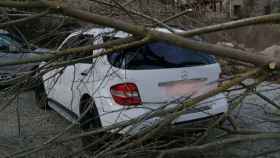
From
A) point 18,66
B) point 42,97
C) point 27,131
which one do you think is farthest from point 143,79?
point 42,97

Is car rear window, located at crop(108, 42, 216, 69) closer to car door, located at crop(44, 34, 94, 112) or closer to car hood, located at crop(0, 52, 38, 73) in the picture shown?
car door, located at crop(44, 34, 94, 112)

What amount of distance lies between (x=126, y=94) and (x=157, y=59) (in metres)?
0.56

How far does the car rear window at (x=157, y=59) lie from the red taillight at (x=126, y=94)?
0.21 m

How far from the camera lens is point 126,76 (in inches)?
181

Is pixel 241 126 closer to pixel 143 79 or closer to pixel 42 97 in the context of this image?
pixel 143 79

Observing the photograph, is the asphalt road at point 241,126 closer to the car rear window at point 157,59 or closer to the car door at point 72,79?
the car door at point 72,79

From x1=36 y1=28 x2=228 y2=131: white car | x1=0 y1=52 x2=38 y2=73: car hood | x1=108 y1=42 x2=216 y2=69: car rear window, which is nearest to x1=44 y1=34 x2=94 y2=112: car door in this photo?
x1=36 y1=28 x2=228 y2=131: white car

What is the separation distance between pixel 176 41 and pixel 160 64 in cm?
273

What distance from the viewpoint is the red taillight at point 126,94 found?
4.58 metres

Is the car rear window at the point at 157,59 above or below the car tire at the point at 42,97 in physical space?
above

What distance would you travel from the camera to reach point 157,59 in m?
4.81

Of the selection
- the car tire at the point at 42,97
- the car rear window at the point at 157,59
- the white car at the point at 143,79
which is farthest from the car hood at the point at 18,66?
the car rear window at the point at 157,59

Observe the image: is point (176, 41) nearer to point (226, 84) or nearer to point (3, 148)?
point (226, 84)

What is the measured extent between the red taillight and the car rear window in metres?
0.21
